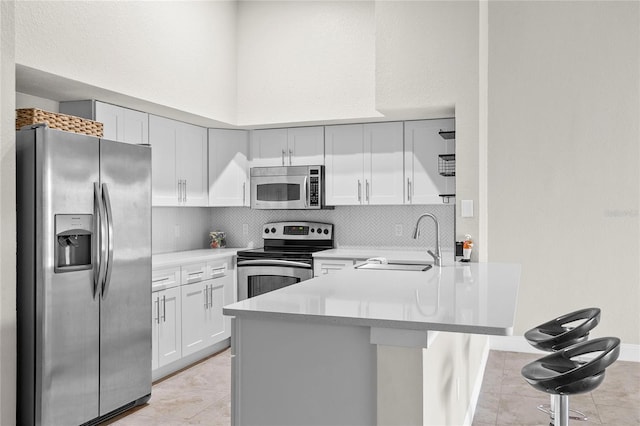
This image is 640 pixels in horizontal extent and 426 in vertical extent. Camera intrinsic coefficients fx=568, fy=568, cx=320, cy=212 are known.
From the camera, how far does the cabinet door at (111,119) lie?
402 cm

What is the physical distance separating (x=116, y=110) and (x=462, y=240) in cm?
276

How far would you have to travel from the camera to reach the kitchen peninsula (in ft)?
6.89

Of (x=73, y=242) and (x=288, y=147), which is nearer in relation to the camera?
(x=73, y=242)

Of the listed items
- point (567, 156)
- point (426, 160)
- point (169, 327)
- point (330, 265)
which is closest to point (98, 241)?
point (169, 327)

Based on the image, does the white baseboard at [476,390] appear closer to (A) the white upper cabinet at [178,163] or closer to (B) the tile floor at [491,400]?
(B) the tile floor at [491,400]

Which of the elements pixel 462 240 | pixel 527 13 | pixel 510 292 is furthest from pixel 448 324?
pixel 527 13

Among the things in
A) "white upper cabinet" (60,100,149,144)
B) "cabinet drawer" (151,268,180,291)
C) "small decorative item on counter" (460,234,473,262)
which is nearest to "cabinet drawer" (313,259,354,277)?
"small decorative item on counter" (460,234,473,262)

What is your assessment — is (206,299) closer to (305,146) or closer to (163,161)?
(163,161)

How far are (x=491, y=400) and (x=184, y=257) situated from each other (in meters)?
2.63

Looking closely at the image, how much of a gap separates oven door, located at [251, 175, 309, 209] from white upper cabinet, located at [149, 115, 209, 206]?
50 centimetres

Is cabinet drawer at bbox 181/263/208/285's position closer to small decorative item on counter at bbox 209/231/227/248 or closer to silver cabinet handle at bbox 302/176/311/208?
small decorative item on counter at bbox 209/231/227/248

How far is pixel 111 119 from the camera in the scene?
13.5 feet

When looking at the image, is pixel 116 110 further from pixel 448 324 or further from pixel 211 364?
pixel 448 324

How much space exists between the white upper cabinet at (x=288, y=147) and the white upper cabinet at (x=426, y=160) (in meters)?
0.86
